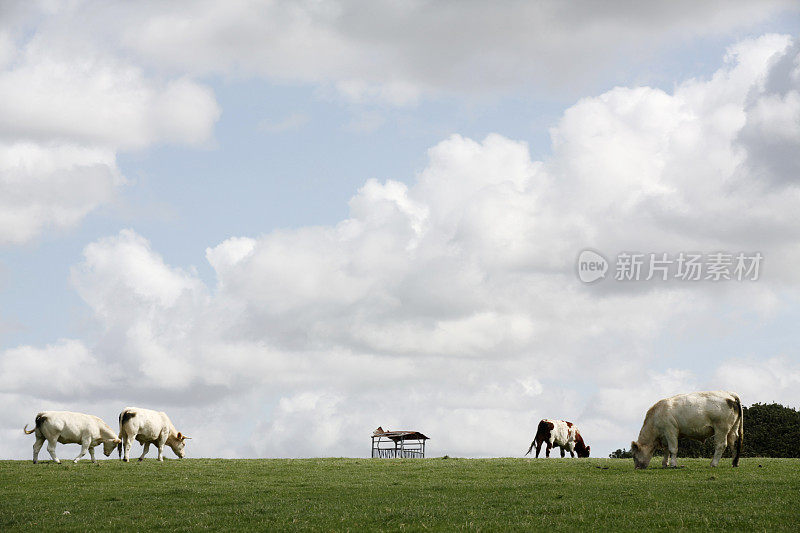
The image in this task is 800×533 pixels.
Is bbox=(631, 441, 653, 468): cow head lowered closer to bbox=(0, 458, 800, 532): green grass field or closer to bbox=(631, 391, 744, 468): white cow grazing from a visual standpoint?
bbox=(631, 391, 744, 468): white cow grazing

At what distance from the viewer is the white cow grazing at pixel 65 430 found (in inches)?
1528

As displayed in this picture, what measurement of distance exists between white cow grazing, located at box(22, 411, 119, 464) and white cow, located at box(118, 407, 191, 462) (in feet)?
3.85

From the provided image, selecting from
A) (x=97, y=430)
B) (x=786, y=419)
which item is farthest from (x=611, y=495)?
(x=786, y=419)

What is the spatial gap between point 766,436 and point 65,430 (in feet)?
185

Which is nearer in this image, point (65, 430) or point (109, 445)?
point (65, 430)

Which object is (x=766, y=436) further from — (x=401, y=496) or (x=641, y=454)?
(x=401, y=496)

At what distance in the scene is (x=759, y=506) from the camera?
67.2ft

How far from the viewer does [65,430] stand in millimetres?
39219

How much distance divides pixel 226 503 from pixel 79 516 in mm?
4045

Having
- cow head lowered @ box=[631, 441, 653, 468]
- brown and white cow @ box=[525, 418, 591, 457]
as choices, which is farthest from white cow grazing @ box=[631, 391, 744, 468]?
brown and white cow @ box=[525, 418, 591, 457]

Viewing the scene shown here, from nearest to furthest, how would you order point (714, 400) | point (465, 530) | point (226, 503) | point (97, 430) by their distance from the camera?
point (465, 530), point (226, 503), point (714, 400), point (97, 430)

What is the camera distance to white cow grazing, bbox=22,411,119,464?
38812 mm

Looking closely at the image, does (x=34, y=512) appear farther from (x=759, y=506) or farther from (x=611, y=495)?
(x=759, y=506)

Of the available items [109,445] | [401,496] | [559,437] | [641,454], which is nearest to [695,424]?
[641,454]
